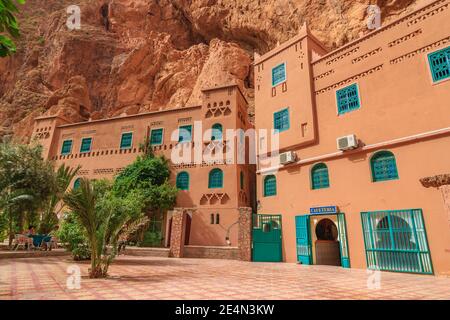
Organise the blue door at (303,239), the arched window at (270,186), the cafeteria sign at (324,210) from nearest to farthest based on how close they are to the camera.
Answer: the cafeteria sign at (324,210), the blue door at (303,239), the arched window at (270,186)

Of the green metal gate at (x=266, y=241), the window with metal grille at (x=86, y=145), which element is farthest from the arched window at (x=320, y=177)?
the window with metal grille at (x=86, y=145)

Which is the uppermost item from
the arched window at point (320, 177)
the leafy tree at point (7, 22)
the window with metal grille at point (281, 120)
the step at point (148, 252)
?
the window with metal grille at point (281, 120)

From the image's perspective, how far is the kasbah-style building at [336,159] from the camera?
9.51m

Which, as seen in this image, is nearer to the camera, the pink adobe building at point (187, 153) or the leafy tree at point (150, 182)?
the pink adobe building at point (187, 153)

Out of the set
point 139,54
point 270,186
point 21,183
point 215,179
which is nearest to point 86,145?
point 21,183

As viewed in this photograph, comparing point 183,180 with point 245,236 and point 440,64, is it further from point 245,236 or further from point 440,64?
point 440,64

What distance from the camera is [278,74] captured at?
15.4m

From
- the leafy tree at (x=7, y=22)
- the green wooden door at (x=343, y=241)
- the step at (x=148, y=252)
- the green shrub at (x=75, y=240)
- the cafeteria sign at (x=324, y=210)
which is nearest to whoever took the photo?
the leafy tree at (x=7, y=22)

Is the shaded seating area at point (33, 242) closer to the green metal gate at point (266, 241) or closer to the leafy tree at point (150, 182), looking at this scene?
the leafy tree at point (150, 182)

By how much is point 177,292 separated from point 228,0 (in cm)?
2594

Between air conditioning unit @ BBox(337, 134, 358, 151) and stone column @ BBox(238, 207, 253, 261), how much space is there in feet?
17.0

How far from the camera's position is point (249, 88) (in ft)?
78.8

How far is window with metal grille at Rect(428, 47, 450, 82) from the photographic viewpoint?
31.9ft

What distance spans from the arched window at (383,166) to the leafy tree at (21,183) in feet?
49.5
